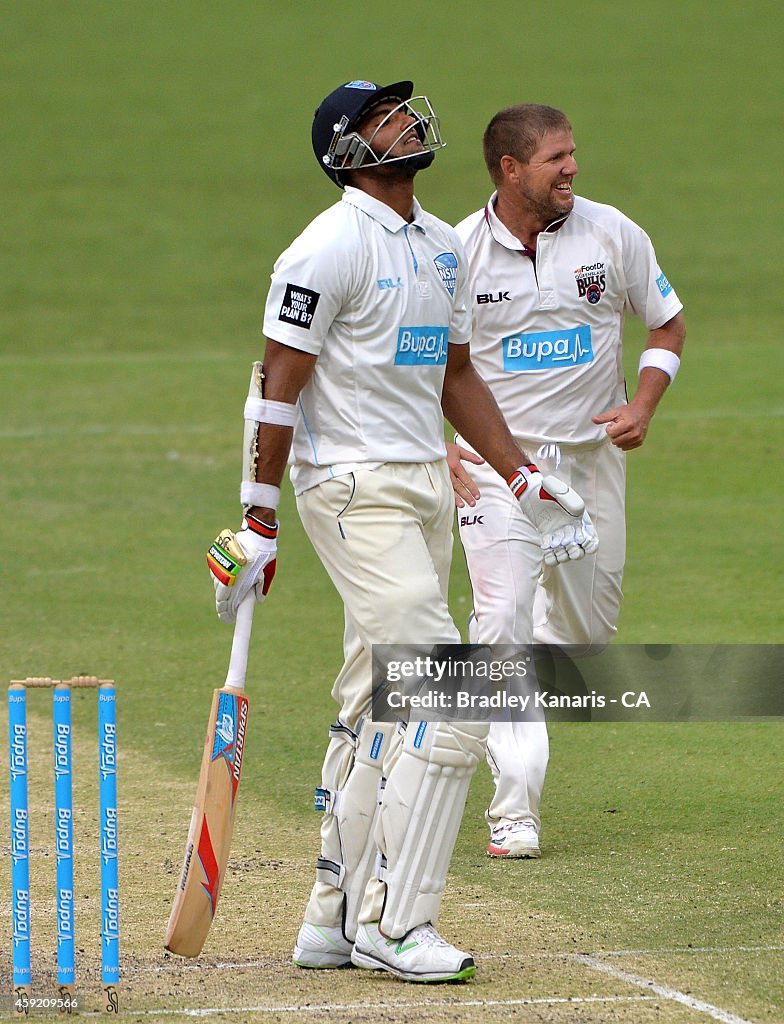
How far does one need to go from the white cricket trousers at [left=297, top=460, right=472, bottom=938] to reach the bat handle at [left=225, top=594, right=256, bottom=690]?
237mm

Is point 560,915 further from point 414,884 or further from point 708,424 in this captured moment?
point 708,424

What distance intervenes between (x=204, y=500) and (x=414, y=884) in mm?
7377

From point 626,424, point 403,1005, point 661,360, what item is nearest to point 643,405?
point 626,424

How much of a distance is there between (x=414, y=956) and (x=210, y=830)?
0.56 metres

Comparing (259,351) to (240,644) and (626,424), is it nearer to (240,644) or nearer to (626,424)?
(626,424)

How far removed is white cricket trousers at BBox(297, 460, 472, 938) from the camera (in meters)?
4.30

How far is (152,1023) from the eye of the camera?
387 centimetres

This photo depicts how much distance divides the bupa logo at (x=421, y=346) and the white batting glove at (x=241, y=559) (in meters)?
0.53

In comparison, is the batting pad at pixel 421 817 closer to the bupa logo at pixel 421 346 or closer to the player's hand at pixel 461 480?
the bupa logo at pixel 421 346

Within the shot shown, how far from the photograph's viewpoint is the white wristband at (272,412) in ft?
14.1

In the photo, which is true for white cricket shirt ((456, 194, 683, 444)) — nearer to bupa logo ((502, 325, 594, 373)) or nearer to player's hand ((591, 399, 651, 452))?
bupa logo ((502, 325, 594, 373))

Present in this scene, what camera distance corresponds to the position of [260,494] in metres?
4.34

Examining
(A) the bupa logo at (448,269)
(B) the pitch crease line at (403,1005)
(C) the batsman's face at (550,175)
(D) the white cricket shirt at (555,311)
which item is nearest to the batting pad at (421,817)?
(B) the pitch crease line at (403,1005)

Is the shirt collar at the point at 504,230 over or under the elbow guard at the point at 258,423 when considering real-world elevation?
over
